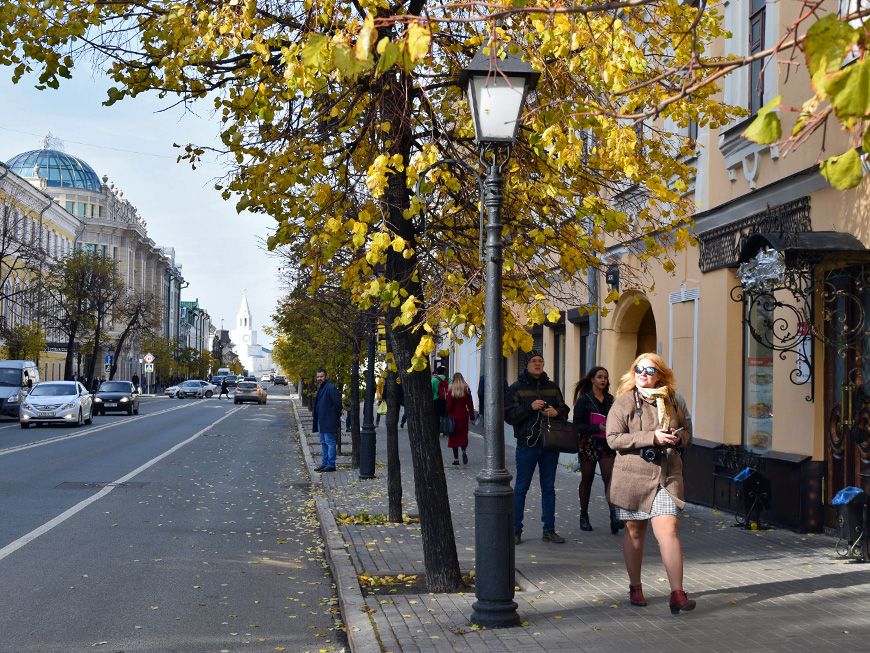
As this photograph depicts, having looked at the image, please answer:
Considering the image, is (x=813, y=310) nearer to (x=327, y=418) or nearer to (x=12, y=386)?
(x=327, y=418)

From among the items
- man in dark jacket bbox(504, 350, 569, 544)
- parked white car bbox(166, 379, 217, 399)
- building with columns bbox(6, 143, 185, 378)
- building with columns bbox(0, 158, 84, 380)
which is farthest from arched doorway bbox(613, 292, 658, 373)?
building with columns bbox(6, 143, 185, 378)

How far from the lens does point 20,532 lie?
11.2m

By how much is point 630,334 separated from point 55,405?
21.4 meters

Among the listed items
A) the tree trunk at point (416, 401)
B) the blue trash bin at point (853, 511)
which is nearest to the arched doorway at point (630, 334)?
the blue trash bin at point (853, 511)

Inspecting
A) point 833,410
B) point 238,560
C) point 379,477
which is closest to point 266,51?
point 238,560

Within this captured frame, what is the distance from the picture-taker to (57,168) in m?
103

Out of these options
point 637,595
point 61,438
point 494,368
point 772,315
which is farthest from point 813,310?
point 61,438

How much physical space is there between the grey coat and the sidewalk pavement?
2.49 ft

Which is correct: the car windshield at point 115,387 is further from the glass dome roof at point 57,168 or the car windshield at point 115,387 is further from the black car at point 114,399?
the glass dome roof at point 57,168

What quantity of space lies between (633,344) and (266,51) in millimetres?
12205

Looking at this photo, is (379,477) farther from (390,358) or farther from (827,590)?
(827,590)

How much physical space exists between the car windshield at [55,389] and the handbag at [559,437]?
27636 millimetres

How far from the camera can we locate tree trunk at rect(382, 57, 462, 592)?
8016 millimetres

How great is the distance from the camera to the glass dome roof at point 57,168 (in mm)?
100938
